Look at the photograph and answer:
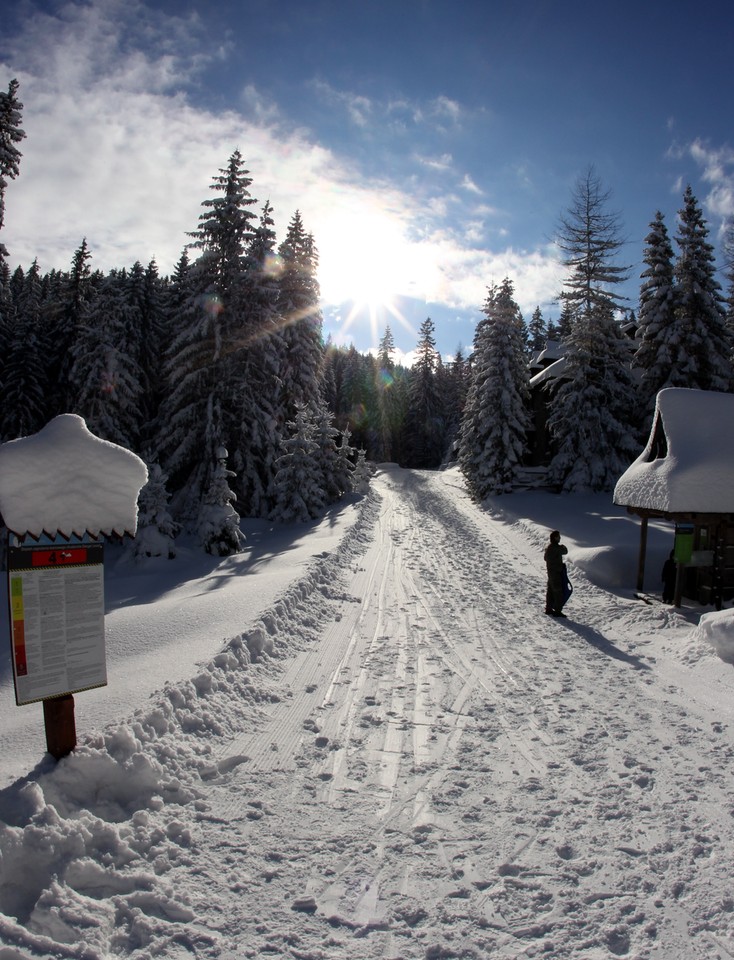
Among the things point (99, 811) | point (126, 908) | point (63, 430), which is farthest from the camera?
point (63, 430)

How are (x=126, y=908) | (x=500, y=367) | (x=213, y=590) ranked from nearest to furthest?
(x=126, y=908) → (x=213, y=590) → (x=500, y=367)

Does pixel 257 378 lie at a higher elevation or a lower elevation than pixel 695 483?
higher

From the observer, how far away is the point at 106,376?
2420 cm

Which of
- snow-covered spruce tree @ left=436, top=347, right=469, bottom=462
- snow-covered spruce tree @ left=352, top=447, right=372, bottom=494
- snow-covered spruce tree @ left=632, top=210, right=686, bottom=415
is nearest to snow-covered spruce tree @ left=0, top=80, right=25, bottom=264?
snow-covered spruce tree @ left=352, top=447, right=372, bottom=494

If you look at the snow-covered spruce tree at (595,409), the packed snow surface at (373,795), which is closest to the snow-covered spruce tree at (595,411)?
the snow-covered spruce tree at (595,409)

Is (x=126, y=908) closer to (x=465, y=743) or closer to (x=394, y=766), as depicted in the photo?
(x=394, y=766)

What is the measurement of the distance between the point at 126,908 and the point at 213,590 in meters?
8.23

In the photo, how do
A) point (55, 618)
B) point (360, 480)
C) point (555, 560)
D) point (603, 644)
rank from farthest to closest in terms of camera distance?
point (360, 480)
point (555, 560)
point (603, 644)
point (55, 618)

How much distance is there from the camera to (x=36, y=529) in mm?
4367

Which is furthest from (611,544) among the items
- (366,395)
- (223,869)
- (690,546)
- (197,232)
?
(366,395)

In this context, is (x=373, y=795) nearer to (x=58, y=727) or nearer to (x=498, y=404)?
(x=58, y=727)

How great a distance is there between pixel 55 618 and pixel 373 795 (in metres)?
3.08

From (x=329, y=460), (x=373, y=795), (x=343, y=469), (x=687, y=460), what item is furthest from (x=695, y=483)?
(x=343, y=469)

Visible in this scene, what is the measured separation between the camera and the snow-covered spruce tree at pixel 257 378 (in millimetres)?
22781
